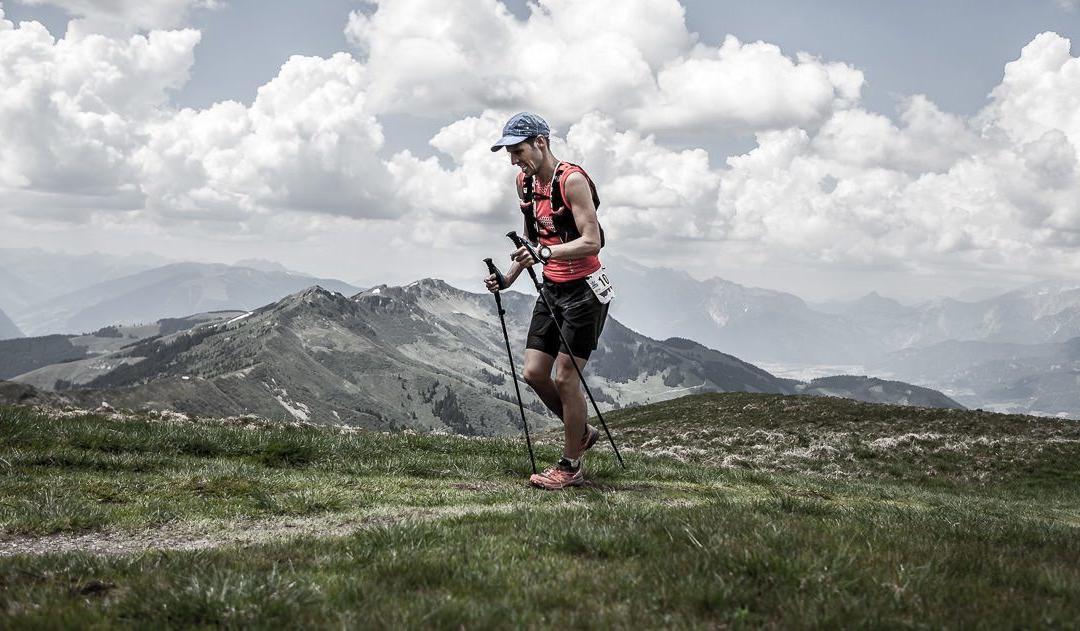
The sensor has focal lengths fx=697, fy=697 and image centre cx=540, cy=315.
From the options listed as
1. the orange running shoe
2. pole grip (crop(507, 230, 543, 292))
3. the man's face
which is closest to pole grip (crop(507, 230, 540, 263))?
pole grip (crop(507, 230, 543, 292))

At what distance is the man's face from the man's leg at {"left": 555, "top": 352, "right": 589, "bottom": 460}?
287cm

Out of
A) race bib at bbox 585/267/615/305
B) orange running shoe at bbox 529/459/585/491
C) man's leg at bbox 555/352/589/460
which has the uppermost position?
race bib at bbox 585/267/615/305

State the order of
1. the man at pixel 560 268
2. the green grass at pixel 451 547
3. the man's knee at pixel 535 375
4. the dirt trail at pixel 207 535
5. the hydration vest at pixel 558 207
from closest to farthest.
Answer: the green grass at pixel 451 547 < the dirt trail at pixel 207 535 < the man at pixel 560 268 < the hydration vest at pixel 558 207 < the man's knee at pixel 535 375

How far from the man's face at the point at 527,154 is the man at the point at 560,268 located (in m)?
0.01

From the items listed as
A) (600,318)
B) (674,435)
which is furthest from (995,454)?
(600,318)

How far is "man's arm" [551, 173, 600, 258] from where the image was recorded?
32.7 ft

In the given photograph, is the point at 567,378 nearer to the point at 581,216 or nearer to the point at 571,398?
the point at 571,398

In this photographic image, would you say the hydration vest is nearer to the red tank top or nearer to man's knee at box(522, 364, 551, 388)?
the red tank top

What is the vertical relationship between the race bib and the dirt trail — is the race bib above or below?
above

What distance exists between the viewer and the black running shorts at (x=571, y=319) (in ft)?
34.7

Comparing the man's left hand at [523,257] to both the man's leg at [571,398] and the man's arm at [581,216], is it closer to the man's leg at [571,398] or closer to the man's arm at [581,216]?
the man's arm at [581,216]

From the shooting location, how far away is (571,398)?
1078 centimetres

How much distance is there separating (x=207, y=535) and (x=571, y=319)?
18.4 ft

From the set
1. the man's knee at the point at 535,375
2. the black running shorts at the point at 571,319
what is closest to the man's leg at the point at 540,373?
the man's knee at the point at 535,375
